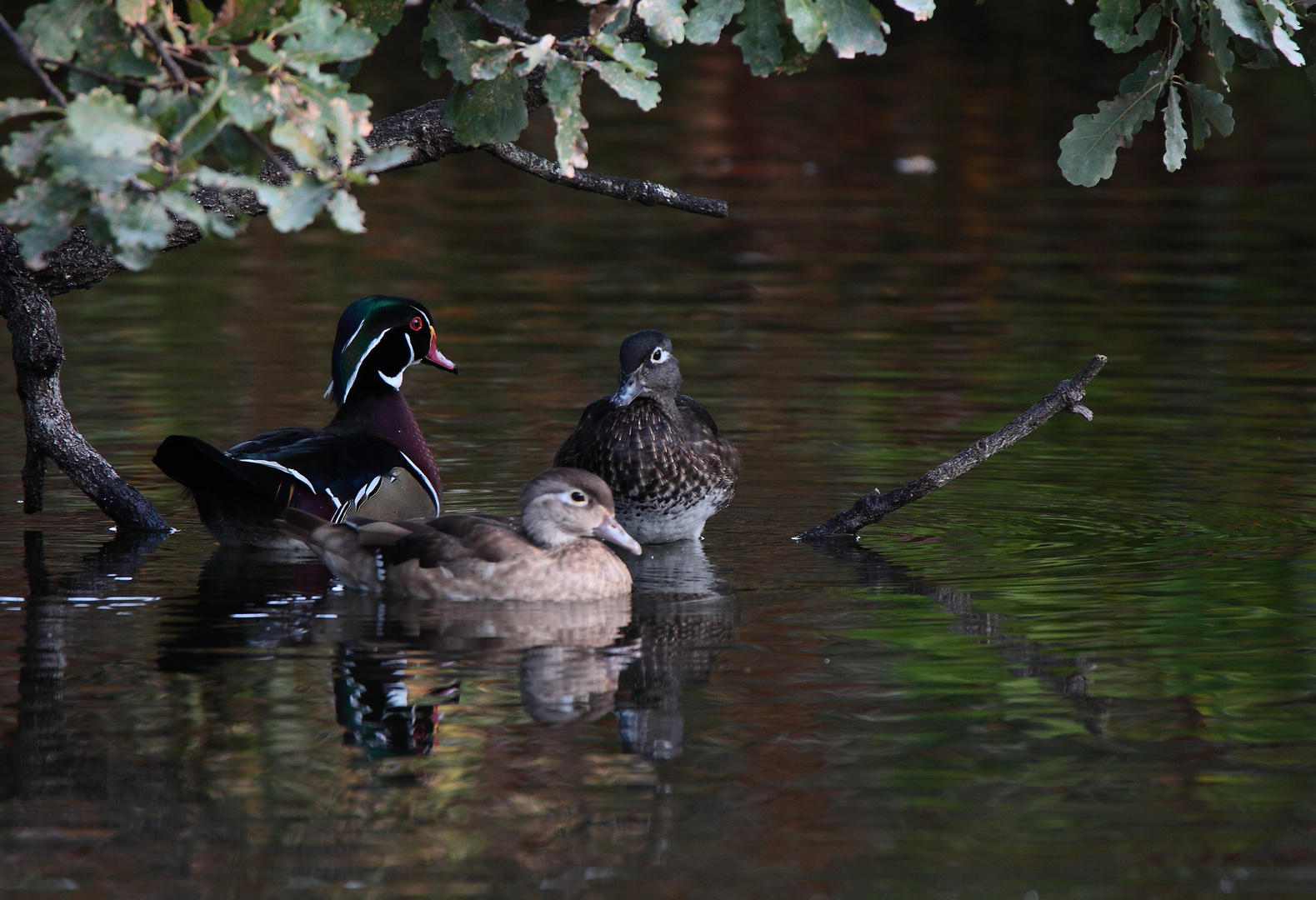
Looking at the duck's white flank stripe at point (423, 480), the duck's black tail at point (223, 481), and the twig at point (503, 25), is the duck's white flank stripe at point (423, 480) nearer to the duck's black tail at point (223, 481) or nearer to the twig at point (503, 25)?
the duck's black tail at point (223, 481)

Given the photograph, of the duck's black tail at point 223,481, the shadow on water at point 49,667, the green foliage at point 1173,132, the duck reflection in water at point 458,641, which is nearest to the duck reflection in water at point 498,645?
the duck reflection in water at point 458,641

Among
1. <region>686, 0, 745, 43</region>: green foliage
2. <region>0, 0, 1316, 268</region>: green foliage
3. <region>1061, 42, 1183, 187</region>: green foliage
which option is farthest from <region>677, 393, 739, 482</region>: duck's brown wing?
<region>686, 0, 745, 43</region>: green foliage

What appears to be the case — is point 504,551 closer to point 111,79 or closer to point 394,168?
point 394,168

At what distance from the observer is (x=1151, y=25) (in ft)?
21.4

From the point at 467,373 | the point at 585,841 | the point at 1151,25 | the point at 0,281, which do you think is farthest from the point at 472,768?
the point at 467,373

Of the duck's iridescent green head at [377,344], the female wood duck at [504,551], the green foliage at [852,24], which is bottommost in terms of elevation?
the female wood duck at [504,551]

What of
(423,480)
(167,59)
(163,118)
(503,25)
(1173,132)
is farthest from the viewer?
(423,480)

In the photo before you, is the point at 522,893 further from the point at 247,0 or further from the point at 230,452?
the point at 230,452

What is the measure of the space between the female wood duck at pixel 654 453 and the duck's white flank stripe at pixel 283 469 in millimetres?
1476

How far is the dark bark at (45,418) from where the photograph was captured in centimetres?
840

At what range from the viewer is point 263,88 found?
4.79 metres

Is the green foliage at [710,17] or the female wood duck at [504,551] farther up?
the green foliage at [710,17]

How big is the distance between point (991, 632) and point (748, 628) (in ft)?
2.92

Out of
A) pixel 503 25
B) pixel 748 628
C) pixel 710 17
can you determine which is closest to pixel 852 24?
pixel 710 17
